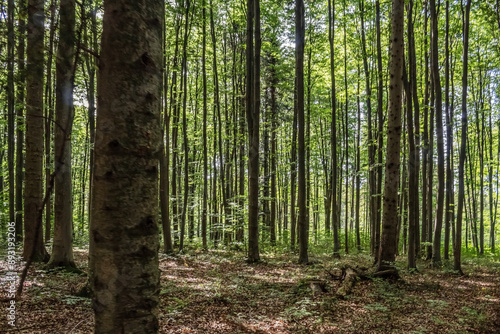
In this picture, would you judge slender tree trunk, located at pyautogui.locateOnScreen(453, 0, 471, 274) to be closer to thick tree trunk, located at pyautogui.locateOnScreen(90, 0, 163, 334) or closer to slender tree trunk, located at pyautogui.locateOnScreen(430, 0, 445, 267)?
A: slender tree trunk, located at pyautogui.locateOnScreen(430, 0, 445, 267)

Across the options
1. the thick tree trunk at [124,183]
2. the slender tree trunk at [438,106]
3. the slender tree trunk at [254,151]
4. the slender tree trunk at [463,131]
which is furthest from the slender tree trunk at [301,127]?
the thick tree trunk at [124,183]

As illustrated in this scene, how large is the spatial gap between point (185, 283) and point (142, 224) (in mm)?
6543

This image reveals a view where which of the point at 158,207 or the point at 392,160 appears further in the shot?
A: the point at 392,160

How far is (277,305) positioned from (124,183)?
5412 mm

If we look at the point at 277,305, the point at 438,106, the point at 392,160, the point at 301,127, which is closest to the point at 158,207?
the point at 277,305

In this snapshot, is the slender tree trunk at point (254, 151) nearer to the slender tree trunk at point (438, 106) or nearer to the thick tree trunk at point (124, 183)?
the slender tree trunk at point (438, 106)

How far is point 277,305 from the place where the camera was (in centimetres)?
594

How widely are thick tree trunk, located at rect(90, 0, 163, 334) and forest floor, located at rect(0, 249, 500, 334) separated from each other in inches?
92.6

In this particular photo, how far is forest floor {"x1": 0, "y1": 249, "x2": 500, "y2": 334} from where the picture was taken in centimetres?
464

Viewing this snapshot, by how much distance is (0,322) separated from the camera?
156 inches

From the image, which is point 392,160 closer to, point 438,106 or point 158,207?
point 438,106

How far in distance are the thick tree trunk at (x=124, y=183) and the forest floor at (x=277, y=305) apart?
2352mm

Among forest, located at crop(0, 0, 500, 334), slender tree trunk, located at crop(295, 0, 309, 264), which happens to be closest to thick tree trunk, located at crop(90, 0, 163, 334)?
forest, located at crop(0, 0, 500, 334)

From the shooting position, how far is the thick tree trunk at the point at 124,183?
1.33m
